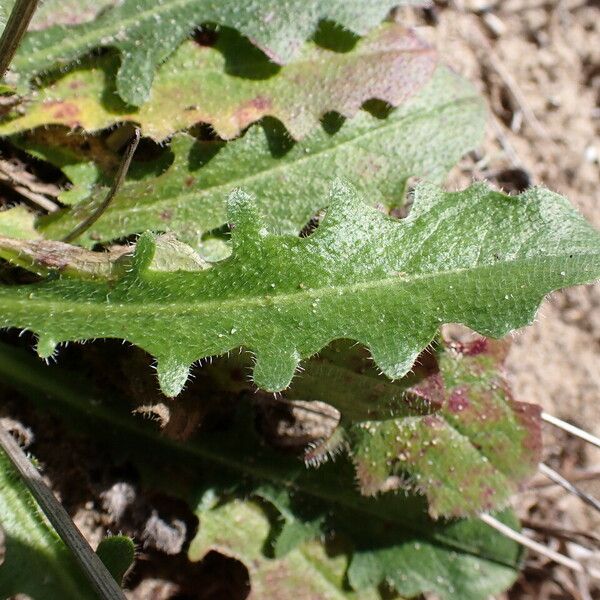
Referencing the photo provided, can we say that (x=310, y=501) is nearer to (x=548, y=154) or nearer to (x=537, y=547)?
(x=537, y=547)

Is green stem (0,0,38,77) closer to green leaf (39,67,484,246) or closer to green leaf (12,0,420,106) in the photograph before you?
green leaf (12,0,420,106)

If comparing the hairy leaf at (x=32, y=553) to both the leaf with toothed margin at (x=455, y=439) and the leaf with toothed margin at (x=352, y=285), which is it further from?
the leaf with toothed margin at (x=455, y=439)

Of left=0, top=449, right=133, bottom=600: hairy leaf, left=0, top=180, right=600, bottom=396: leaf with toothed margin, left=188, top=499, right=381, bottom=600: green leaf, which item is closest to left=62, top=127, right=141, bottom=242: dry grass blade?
left=0, top=180, right=600, bottom=396: leaf with toothed margin

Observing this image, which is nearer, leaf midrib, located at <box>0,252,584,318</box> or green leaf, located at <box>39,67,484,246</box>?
leaf midrib, located at <box>0,252,584,318</box>

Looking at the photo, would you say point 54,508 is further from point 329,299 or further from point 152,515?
point 329,299

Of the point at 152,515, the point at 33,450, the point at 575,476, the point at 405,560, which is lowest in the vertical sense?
the point at 575,476

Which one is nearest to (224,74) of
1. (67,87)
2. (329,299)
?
(67,87)
